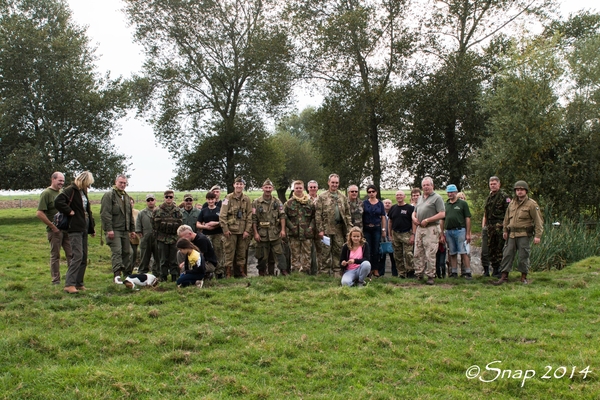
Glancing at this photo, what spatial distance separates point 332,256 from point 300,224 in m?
1.00

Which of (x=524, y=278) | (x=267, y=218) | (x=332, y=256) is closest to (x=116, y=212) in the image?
(x=267, y=218)

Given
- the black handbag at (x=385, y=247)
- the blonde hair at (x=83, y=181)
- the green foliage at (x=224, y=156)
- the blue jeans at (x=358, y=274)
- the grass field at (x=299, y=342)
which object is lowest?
the grass field at (x=299, y=342)

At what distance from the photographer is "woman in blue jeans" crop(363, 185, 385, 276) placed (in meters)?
10.8

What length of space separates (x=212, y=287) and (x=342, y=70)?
1850cm

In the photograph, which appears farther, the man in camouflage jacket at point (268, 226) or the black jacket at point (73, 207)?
the man in camouflage jacket at point (268, 226)

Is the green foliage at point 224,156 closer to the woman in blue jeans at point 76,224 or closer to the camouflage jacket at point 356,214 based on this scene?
the camouflage jacket at point 356,214

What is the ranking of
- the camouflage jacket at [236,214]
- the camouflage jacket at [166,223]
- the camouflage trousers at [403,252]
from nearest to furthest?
the camouflage jacket at [166,223] < the camouflage jacket at [236,214] < the camouflage trousers at [403,252]

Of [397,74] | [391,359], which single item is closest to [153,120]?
[397,74]

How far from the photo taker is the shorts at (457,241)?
1059 centimetres

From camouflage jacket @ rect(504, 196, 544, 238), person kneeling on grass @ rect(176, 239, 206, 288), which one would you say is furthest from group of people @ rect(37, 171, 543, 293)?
person kneeling on grass @ rect(176, 239, 206, 288)

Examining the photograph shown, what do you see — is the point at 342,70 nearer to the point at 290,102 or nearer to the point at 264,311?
the point at 290,102

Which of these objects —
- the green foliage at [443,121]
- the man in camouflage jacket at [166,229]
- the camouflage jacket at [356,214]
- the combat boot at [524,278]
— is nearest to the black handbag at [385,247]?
the camouflage jacket at [356,214]

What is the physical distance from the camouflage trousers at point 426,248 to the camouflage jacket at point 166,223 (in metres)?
4.80

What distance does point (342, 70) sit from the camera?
25.3 m
